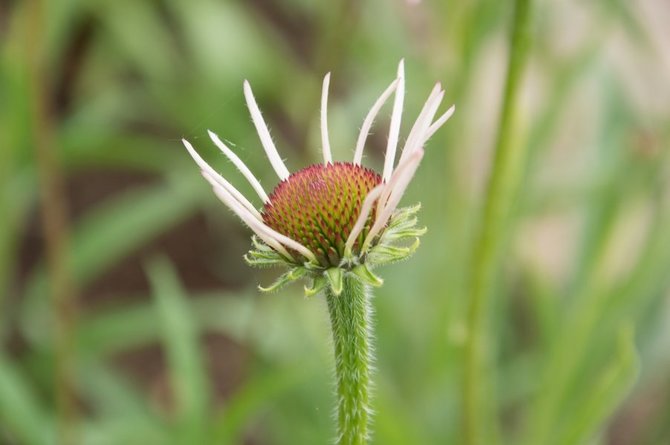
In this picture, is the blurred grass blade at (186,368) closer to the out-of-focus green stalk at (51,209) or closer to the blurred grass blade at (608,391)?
the out-of-focus green stalk at (51,209)

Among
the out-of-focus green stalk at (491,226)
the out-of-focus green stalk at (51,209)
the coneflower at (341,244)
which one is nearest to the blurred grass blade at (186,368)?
the out-of-focus green stalk at (51,209)

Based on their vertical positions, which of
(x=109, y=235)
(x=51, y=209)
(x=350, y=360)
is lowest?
(x=350, y=360)

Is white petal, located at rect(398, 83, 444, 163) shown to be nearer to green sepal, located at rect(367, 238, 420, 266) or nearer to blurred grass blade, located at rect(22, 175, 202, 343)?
green sepal, located at rect(367, 238, 420, 266)

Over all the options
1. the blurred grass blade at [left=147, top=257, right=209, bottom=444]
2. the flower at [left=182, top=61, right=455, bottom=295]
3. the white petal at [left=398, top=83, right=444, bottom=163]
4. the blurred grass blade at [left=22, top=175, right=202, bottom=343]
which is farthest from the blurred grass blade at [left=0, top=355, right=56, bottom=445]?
the white petal at [left=398, top=83, right=444, bottom=163]

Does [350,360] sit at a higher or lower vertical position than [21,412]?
lower

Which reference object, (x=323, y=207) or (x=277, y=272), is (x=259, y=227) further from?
(x=277, y=272)

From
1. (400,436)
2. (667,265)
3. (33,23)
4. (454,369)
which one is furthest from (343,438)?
(667,265)

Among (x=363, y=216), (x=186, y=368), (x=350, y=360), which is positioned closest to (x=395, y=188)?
(x=363, y=216)
